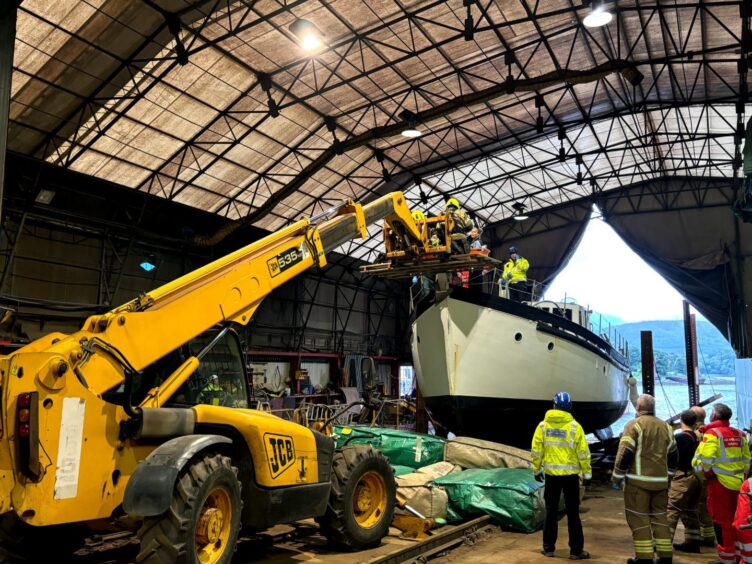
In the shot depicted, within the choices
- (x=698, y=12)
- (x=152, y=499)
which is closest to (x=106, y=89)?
(x=152, y=499)

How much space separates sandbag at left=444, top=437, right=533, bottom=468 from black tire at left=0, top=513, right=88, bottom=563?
17.6 feet

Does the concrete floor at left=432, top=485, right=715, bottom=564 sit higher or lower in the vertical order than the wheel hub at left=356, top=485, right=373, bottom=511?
lower

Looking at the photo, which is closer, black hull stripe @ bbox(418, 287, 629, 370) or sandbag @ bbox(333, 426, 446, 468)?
sandbag @ bbox(333, 426, 446, 468)

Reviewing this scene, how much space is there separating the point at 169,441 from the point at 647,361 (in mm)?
17453

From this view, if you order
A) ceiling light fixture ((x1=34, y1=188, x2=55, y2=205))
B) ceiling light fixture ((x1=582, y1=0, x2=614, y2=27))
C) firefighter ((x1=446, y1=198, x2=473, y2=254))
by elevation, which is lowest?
firefighter ((x1=446, y1=198, x2=473, y2=254))

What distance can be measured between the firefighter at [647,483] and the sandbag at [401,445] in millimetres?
3454

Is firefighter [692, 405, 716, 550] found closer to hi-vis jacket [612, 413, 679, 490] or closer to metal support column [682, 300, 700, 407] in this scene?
hi-vis jacket [612, 413, 679, 490]

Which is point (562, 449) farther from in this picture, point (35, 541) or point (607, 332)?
point (607, 332)

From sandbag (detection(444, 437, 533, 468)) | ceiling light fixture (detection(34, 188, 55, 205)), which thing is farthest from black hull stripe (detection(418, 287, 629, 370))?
ceiling light fixture (detection(34, 188, 55, 205))

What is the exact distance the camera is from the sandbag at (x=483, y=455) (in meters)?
8.70

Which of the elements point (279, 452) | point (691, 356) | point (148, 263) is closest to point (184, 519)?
point (279, 452)

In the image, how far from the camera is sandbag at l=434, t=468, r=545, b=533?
7262 mm

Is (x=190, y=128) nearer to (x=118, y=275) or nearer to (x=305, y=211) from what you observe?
(x=118, y=275)

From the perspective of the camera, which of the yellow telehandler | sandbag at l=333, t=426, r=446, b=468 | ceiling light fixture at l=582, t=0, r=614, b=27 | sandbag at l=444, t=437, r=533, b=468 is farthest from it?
ceiling light fixture at l=582, t=0, r=614, b=27
